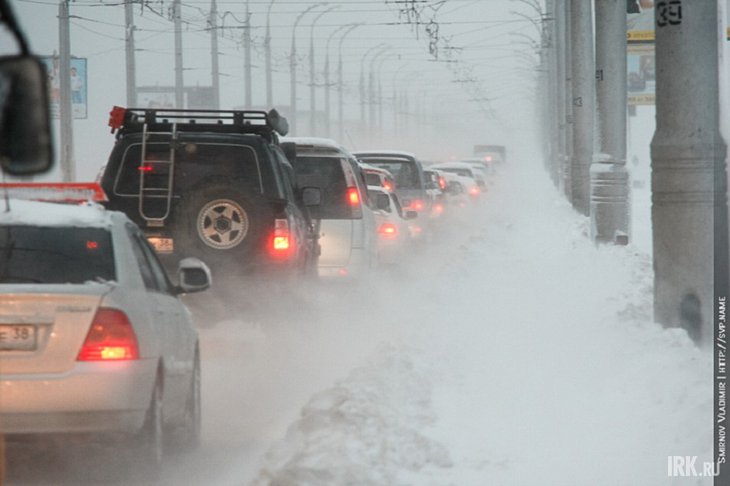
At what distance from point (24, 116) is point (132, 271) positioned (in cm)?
382

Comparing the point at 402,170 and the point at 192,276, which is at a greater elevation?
the point at 402,170

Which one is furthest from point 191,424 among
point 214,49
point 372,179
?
point 214,49

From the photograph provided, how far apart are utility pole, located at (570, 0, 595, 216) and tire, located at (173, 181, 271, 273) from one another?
2059cm

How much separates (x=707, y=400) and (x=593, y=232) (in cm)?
1942

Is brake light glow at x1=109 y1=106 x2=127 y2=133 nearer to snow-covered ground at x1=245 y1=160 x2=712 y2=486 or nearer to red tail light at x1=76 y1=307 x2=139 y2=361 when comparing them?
snow-covered ground at x1=245 y1=160 x2=712 y2=486

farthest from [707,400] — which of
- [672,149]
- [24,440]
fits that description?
[672,149]

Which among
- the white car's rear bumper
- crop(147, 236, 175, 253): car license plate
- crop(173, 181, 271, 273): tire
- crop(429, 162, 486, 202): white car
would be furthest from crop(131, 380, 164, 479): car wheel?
crop(429, 162, 486, 202): white car

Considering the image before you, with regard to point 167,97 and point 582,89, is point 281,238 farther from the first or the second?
point 167,97

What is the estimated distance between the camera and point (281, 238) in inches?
529

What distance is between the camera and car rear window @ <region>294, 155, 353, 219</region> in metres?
18.3

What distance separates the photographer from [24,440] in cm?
710

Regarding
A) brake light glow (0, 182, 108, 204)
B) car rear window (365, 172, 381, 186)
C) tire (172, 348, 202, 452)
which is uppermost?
car rear window (365, 172, 381, 186)

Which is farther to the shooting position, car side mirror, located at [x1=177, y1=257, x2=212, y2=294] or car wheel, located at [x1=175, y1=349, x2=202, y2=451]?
car side mirror, located at [x1=177, y1=257, x2=212, y2=294]

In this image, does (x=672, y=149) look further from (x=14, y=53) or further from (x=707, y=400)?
(x=14, y=53)
